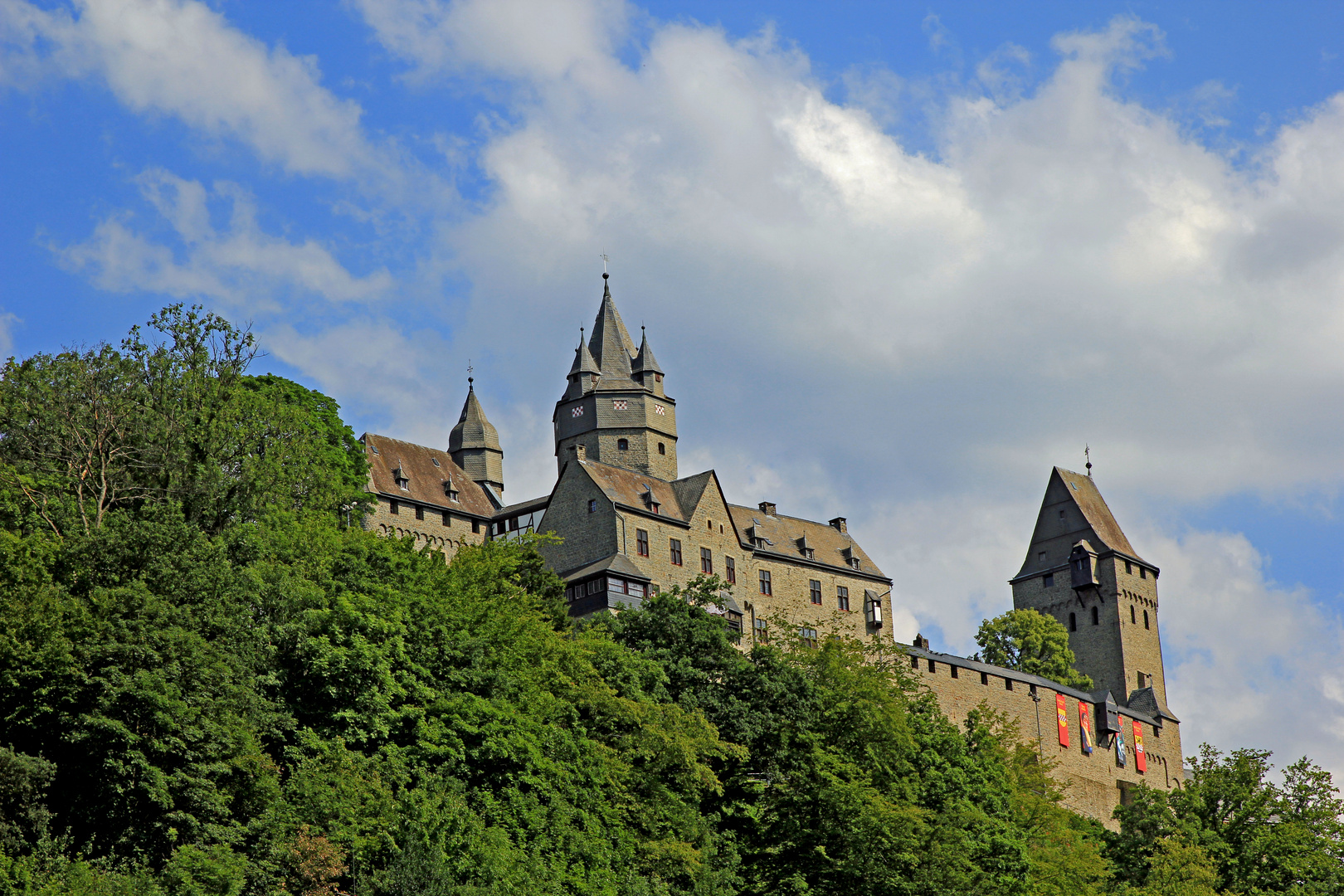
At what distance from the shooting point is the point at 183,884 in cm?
2797

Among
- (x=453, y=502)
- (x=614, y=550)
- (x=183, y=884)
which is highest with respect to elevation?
(x=453, y=502)

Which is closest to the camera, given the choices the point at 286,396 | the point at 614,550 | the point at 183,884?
the point at 183,884

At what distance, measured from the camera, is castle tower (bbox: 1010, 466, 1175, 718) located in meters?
91.9

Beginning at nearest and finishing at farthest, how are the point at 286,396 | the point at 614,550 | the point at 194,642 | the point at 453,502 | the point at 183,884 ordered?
the point at 183,884
the point at 194,642
the point at 286,396
the point at 614,550
the point at 453,502

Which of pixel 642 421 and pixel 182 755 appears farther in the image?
pixel 642 421

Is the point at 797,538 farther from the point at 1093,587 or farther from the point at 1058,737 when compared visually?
the point at 1093,587

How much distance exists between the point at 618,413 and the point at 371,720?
118 feet

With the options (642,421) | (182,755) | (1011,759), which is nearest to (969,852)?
(1011,759)

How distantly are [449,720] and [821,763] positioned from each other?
466 inches

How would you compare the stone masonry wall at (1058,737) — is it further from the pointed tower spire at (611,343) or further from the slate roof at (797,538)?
the pointed tower spire at (611,343)

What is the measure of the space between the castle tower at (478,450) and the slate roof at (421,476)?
725 cm

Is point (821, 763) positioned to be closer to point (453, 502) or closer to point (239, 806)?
point (239, 806)

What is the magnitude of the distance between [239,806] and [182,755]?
5.84 ft

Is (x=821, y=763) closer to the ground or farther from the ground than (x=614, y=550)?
closer to the ground
